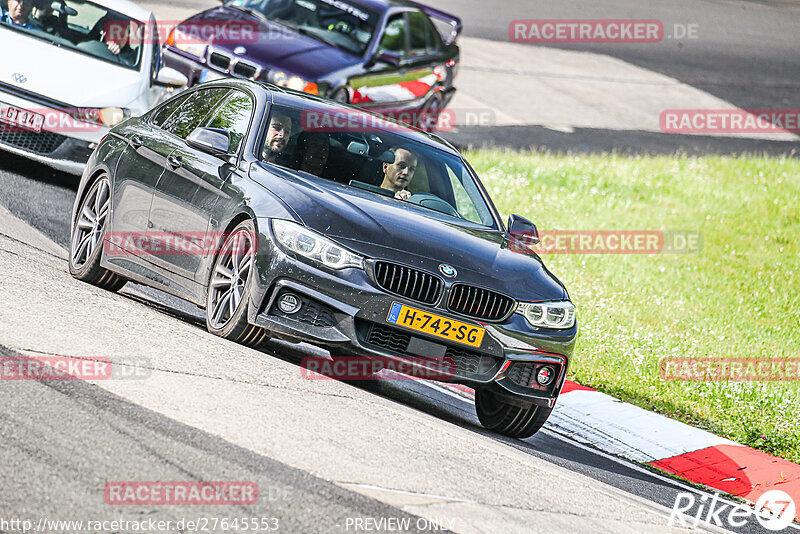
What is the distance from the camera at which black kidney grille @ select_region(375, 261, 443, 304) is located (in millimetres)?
7305

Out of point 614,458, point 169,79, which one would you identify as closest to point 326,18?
point 169,79

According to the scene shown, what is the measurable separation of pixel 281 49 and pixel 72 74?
12.5 ft

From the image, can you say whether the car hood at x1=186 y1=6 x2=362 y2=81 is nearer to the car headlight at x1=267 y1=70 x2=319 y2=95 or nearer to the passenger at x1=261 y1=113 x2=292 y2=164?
the car headlight at x1=267 y1=70 x2=319 y2=95

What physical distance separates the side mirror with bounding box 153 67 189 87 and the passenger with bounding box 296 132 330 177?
214 inches

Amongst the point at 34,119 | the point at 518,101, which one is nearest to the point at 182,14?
the point at 518,101

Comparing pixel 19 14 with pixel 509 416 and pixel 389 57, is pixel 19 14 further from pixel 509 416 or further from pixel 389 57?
pixel 509 416

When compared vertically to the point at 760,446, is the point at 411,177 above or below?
above

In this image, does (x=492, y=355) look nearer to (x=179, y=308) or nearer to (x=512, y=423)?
(x=512, y=423)

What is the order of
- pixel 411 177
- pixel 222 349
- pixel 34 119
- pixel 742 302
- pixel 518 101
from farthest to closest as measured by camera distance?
pixel 518 101 → pixel 742 302 → pixel 34 119 → pixel 411 177 → pixel 222 349

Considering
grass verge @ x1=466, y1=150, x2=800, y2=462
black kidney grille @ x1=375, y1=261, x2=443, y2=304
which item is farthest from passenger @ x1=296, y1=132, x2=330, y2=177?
grass verge @ x1=466, y1=150, x2=800, y2=462

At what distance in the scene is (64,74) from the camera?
40.8 ft

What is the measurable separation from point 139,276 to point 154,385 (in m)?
2.39

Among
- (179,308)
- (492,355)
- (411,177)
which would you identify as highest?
(411,177)

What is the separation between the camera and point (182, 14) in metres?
23.5
